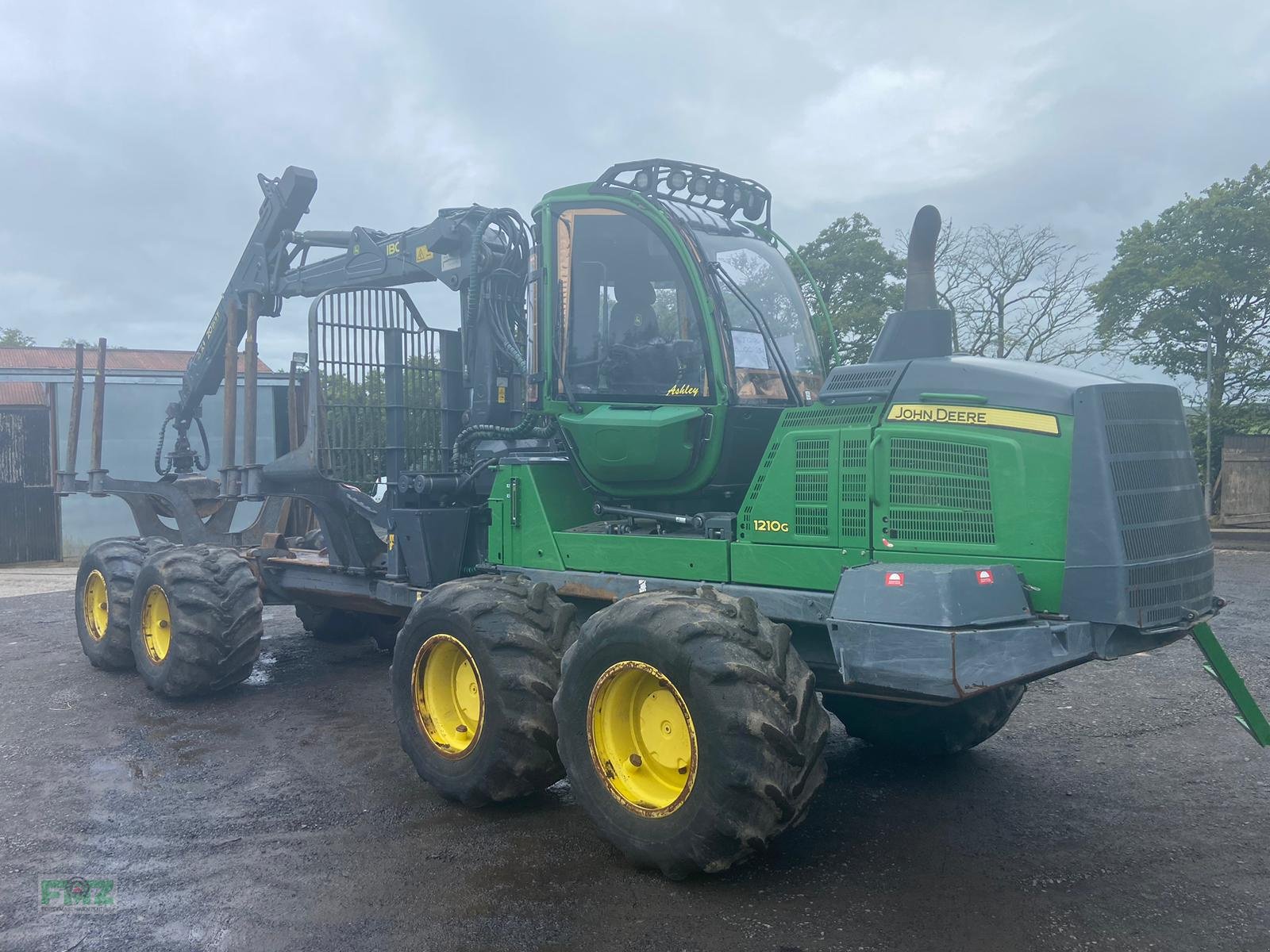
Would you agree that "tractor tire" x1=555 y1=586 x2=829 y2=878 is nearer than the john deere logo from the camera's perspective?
Yes

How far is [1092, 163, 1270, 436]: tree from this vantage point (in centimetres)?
2402

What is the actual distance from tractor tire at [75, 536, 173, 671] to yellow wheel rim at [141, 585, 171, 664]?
39 cm

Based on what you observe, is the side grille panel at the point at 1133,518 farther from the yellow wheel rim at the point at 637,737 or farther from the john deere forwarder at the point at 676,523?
the yellow wheel rim at the point at 637,737

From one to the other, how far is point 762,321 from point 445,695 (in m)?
2.83

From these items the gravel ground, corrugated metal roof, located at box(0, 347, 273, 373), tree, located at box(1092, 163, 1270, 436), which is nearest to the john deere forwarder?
the gravel ground

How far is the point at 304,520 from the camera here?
10352 millimetres

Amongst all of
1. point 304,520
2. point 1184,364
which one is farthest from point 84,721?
point 1184,364

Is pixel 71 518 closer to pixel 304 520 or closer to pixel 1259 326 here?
pixel 304 520

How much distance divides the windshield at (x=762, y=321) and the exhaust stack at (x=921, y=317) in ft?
Answer: 2.25

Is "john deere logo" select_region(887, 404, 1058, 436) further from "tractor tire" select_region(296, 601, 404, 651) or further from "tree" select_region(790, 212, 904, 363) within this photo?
"tree" select_region(790, 212, 904, 363)

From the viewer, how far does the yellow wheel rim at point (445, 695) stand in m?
5.90

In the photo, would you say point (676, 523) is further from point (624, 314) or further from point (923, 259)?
point (923, 259)

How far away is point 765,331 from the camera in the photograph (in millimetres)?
5949

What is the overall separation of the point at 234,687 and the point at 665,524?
15.4 ft
